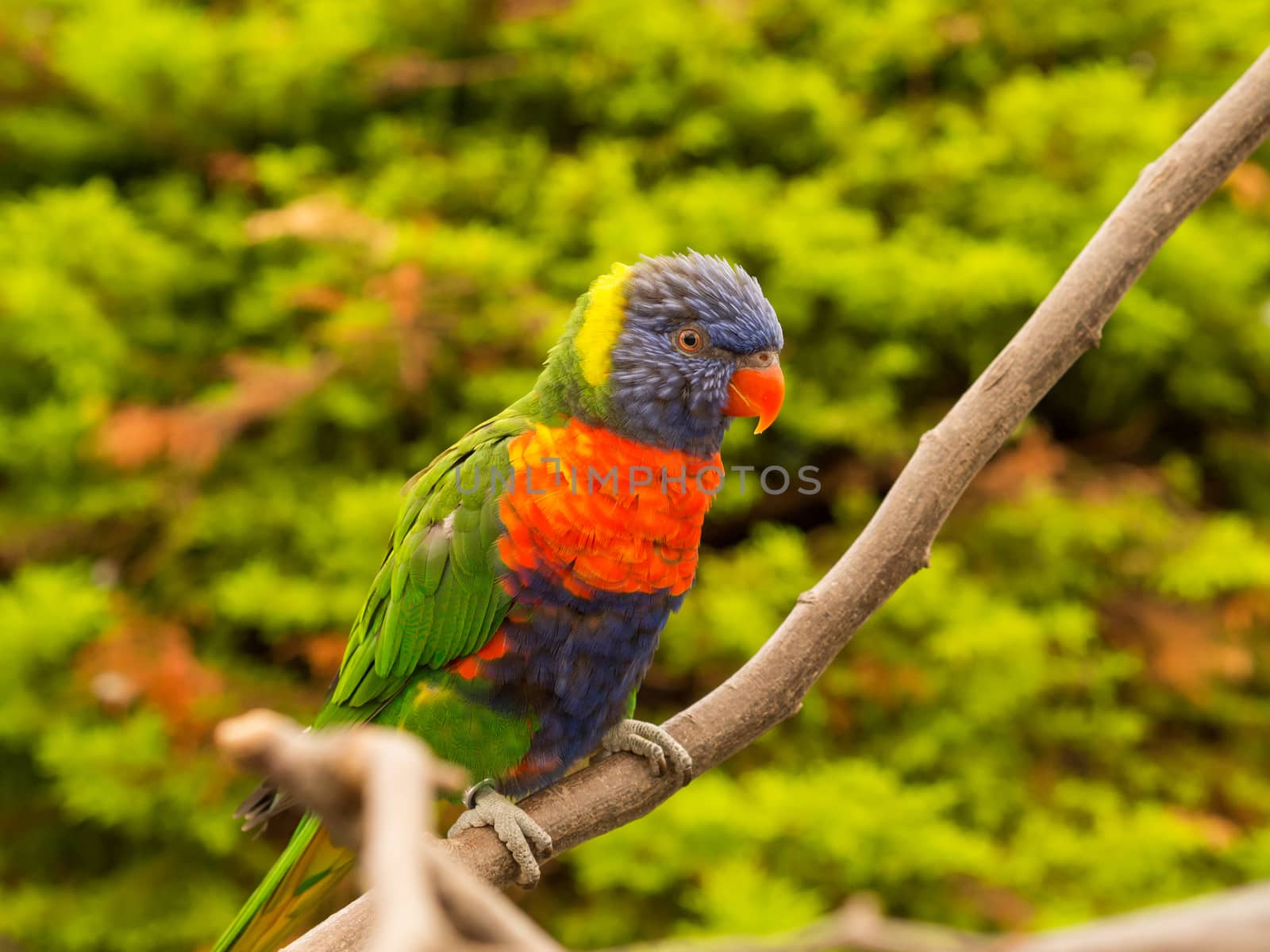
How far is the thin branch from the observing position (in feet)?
4.52

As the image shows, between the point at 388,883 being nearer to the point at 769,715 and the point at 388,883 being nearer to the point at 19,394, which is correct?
the point at 769,715

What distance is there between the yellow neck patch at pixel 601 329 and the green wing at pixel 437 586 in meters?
0.13

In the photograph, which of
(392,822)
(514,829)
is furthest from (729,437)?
(392,822)

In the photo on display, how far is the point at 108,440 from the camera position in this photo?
8.96 ft

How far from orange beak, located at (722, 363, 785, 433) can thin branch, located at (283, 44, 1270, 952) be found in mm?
216

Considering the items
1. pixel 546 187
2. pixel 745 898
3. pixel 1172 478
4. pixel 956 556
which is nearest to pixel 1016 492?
pixel 956 556

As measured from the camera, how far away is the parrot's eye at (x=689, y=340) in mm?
1417

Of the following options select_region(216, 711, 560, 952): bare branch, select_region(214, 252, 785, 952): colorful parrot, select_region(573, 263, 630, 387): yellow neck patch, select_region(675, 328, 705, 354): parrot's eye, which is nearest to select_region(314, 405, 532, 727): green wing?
select_region(214, 252, 785, 952): colorful parrot

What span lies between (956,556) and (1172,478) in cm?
86

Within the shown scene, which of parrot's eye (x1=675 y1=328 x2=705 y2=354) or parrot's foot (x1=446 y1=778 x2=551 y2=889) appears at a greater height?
parrot's eye (x1=675 y1=328 x2=705 y2=354)

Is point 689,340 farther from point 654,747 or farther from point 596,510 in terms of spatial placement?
point 654,747

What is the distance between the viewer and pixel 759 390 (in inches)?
56.2

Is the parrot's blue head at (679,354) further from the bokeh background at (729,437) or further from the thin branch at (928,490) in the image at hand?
the bokeh background at (729,437)

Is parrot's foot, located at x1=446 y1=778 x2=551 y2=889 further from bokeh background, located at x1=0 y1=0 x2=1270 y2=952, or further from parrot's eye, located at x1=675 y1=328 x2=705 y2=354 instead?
bokeh background, located at x1=0 y1=0 x2=1270 y2=952
